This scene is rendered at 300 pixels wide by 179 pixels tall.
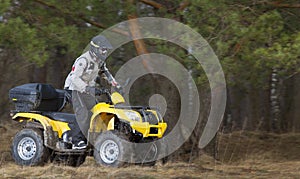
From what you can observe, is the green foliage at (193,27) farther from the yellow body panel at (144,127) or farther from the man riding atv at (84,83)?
the yellow body panel at (144,127)

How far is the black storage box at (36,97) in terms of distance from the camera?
33.6ft

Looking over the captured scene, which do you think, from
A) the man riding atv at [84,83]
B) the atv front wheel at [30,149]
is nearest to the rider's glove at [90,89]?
the man riding atv at [84,83]

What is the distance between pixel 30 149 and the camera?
10.4 m

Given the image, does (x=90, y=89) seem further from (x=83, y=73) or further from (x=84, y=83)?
(x=83, y=73)

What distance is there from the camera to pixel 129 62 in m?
13.5

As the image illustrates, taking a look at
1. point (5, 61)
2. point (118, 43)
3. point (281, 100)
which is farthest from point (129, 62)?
point (281, 100)

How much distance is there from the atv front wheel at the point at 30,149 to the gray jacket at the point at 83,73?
108 centimetres

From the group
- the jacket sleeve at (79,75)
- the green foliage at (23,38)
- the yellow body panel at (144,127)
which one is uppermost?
the green foliage at (23,38)

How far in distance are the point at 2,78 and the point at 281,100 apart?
38.0 ft

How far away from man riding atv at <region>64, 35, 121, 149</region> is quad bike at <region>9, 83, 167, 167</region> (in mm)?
154

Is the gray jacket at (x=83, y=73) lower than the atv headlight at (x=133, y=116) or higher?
higher

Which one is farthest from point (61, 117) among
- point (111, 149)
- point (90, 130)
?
point (111, 149)

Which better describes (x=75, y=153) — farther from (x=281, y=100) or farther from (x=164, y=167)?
(x=281, y=100)

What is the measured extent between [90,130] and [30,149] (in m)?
1.27
